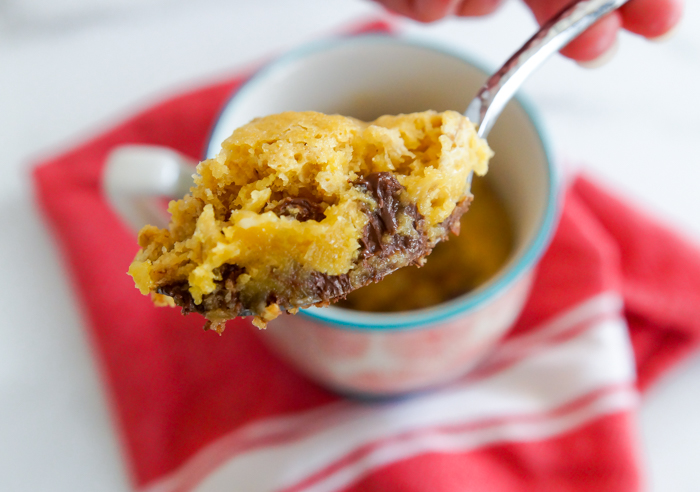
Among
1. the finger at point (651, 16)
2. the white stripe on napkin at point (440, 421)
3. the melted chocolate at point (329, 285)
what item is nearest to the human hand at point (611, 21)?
the finger at point (651, 16)

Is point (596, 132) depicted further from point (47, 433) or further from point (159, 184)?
point (47, 433)

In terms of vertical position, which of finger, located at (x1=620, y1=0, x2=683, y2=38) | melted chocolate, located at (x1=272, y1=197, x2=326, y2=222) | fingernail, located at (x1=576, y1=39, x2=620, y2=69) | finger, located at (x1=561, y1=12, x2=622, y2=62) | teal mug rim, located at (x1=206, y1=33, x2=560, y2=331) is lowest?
teal mug rim, located at (x1=206, y1=33, x2=560, y2=331)

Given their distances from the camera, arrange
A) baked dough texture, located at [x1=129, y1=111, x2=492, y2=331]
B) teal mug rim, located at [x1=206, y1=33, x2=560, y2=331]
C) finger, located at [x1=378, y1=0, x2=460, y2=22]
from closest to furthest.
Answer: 1. baked dough texture, located at [x1=129, y1=111, x2=492, y2=331]
2. teal mug rim, located at [x1=206, y1=33, x2=560, y2=331]
3. finger, located at [x1=378, y1=0, x2=460, y2=22]

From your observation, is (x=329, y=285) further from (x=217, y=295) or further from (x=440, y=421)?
(x=440, y=421)

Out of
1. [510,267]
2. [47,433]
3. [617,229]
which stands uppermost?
[510,267]

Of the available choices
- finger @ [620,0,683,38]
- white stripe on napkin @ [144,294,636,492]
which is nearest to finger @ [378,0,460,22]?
finger @ [620,0,683,38]

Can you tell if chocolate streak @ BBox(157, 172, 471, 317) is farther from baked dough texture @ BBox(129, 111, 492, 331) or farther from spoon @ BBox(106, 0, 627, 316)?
spoon @ BBox(106, 0, 627, 316)

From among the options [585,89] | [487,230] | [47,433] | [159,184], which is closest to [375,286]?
[487,230]
